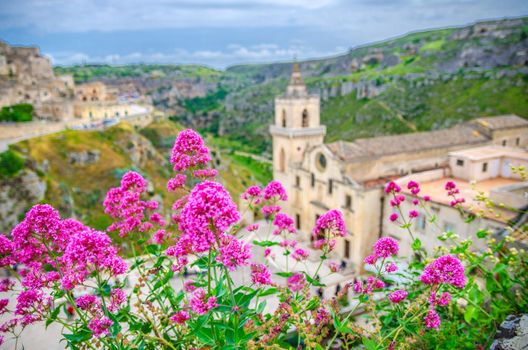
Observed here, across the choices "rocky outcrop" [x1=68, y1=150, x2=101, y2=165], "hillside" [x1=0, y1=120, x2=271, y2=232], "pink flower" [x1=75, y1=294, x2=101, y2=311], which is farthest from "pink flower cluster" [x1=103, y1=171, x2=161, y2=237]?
"rocky outcrop" [x1=68, y1=150, x2=101, y2=165]

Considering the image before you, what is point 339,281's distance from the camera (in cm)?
2269

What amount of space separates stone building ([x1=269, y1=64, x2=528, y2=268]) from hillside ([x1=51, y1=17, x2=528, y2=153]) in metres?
37.1

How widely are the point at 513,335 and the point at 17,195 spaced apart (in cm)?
3368

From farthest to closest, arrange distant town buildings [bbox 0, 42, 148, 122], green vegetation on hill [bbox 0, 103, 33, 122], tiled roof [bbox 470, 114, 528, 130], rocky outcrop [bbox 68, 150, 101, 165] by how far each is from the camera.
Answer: distant town buildings [bbox 0, 42, 148, 122] < green vegetation on hill [bbox 0, 103, 33, 122] < rocky outcrop [bbox 68, 150, 101, 165] < tiled roof [bbox 470, 114, 528, 130]

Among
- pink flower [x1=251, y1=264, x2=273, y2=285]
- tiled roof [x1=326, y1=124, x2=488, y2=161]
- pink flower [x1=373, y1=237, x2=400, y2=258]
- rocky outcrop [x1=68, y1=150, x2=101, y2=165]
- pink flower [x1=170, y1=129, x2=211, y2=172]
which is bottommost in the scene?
rocky outcrop [x1=68, y1=150, x2=101, y2=165]

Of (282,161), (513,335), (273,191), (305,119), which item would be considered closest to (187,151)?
(273,191)

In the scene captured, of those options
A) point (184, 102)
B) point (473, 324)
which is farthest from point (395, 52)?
point (473, 324)

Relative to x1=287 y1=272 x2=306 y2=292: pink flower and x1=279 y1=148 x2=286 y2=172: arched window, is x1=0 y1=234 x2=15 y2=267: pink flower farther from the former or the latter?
x1=279 y1=148 x2=286 y2=172: arched window

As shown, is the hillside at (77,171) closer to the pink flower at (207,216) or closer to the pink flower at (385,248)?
the pink flower at (207,216)

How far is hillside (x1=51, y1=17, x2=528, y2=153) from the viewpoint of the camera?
235 ft

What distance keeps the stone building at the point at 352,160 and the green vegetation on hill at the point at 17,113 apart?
3150cm

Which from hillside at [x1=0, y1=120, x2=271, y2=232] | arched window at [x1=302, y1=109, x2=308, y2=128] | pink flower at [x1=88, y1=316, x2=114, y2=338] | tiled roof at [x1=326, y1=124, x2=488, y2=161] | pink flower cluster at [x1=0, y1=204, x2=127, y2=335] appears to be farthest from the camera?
arched window at [x1=302, y1=109, x2=308, y2=128]

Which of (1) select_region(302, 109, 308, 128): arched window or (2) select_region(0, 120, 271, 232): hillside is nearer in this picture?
(2) select_region(0, 120, 271, 232): hillside

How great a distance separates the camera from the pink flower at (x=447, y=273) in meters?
4.27
